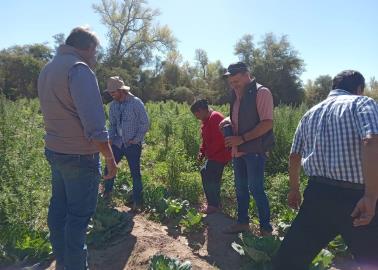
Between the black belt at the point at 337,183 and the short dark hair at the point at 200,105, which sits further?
the short dark hair at the point at 200,105

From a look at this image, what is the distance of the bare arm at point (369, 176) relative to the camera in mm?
2494

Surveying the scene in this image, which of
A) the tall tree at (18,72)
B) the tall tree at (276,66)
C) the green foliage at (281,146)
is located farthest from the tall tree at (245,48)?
Result: the green foliage at (281,146)

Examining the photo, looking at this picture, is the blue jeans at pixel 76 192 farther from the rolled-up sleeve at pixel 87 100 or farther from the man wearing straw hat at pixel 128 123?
the man wearing straw hat at pixel 128 123

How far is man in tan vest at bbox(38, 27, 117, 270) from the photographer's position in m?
3.09

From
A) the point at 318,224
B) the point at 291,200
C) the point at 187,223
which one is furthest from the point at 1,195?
the point at 318,224

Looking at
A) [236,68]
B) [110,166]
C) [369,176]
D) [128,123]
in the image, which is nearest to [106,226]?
[128,123]

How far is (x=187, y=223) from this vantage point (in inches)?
202

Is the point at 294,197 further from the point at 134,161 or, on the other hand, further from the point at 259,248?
the point at 134,161

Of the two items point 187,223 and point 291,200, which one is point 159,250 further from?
point 291,200

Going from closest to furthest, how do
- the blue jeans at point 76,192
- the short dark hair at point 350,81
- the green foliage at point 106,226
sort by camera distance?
the short dark hair at point 350,81 < the blue jeans at point 76,192 < the green foliage at point 106,226

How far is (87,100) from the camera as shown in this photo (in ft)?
10.0

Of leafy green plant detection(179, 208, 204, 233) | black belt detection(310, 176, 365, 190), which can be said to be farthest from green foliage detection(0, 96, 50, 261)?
black belt detection(310, 176, 365, 190)

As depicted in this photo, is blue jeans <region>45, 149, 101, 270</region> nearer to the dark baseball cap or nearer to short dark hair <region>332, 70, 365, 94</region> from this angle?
the dark baseball cap

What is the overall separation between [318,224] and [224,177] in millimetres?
4420
